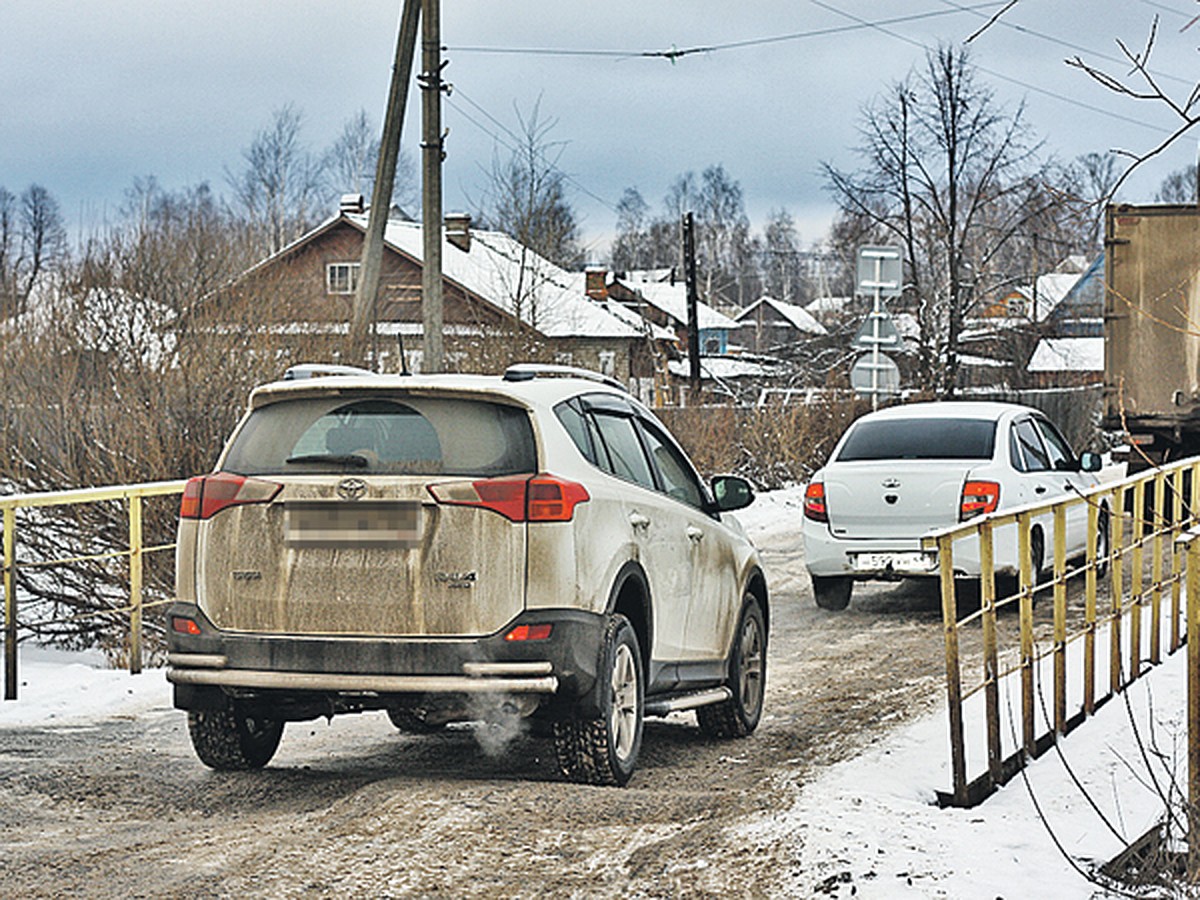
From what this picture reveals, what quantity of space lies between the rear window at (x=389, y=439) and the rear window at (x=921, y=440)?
23.4 ft

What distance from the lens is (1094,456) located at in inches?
540

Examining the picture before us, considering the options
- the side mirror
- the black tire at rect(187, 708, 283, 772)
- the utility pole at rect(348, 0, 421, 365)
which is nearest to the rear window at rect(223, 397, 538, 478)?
the black tire at rect(187, 708, 283, 772)

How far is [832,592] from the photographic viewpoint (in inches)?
521

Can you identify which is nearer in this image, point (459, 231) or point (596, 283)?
point (459, 231)

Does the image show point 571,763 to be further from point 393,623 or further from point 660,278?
point 660,278

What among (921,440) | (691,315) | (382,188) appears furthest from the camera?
(691,315)

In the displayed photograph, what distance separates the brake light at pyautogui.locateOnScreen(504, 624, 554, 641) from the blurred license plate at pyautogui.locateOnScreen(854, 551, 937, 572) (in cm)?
677

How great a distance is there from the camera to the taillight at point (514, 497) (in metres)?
6.04

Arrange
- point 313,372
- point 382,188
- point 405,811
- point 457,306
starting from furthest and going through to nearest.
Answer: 1. point 457,306
2. point 382,188
3. point 313,372
4. point 405,811

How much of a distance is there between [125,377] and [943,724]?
379 inches

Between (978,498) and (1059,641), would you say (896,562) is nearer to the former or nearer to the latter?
(978,498)

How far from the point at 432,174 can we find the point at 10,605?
885 cm

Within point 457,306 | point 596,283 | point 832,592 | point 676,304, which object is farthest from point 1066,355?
point 832,592

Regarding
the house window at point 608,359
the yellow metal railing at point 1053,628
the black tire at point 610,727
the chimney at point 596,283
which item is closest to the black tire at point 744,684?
the yellow metal railing at point 1053,628
